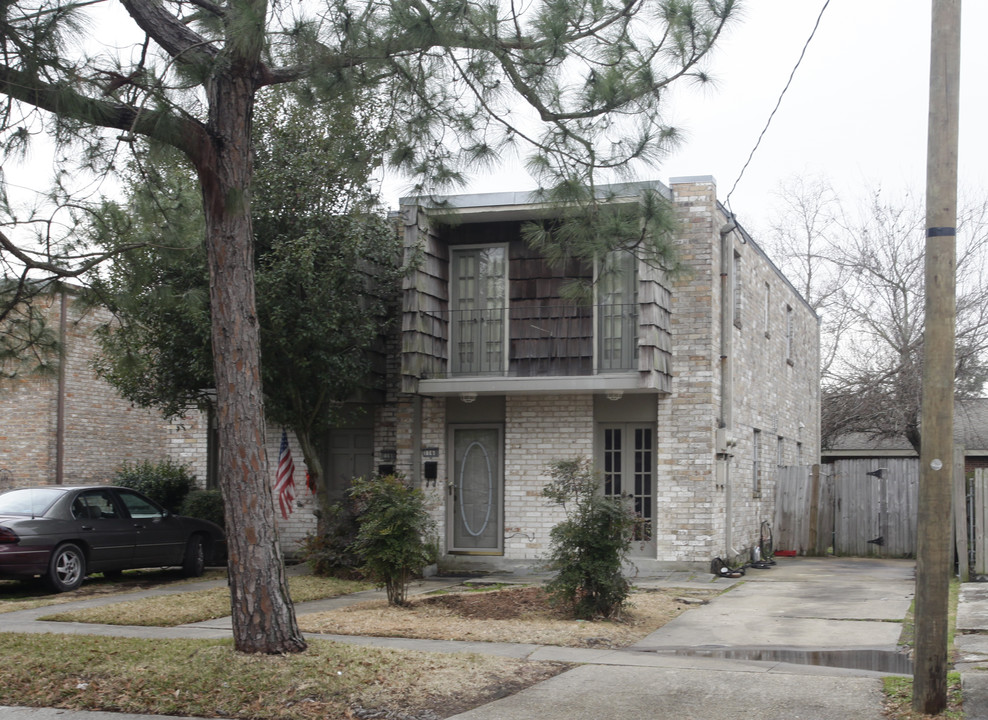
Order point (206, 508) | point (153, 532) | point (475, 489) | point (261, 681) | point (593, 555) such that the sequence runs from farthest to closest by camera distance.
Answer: point (206, 508) < point (475, 489) < point (153, 532) < point (593, 555) < point (261, 681)

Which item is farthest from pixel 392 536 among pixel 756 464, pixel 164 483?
pixel 756 464

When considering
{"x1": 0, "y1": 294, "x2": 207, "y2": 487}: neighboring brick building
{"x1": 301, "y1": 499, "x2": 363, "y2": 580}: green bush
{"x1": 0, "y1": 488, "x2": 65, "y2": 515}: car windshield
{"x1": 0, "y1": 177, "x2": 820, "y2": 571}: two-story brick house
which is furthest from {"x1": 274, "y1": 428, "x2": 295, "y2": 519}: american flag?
{"x1": 0, "y1": 294, "x2": 207, "y2": 487}: neighboring brick building

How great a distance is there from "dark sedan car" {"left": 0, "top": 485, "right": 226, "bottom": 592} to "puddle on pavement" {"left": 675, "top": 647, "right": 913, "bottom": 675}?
26.2ft

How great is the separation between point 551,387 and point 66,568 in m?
6.97

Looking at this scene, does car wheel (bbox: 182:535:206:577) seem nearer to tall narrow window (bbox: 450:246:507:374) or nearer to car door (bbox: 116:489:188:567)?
car door (bbox: 116:489:188:567)

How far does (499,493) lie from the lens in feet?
54.7

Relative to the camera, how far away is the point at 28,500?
13438mm

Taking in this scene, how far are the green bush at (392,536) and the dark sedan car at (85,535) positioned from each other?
3.90 metres

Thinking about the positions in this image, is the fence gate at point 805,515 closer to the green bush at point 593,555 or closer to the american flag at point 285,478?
the american flag at point 285,478

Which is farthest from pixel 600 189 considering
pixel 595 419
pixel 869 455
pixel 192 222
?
pixel 869 455

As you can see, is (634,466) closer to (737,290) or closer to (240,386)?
(737,290)

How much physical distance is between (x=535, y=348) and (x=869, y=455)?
842 inches

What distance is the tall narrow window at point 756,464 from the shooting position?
1894 cm

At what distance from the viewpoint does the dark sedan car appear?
12781 mm
